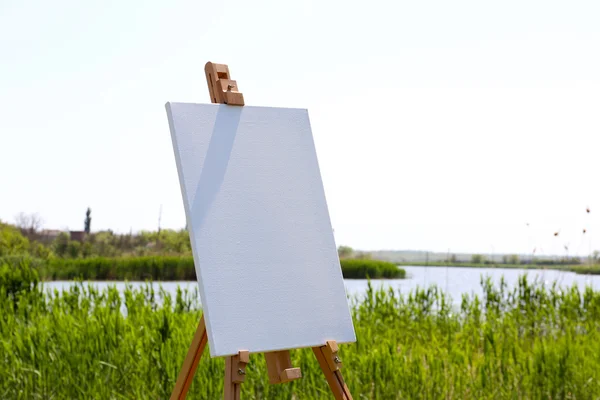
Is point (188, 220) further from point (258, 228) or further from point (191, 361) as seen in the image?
point (191, 361)

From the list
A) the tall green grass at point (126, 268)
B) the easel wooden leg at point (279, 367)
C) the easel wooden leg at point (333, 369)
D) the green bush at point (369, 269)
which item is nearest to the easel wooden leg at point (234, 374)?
the easel wooden leg at point (279, 367)

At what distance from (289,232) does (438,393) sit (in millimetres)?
1832

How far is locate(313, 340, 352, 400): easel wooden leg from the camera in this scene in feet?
8.37

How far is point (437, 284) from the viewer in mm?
6660

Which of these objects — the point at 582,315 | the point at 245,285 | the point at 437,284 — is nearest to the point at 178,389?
the point at 245,285

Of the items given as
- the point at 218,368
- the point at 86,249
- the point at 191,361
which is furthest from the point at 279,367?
the point at 86,249

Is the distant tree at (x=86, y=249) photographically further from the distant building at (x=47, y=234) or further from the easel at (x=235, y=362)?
the easel at (x=235, y=362)

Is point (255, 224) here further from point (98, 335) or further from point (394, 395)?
point (98, 335)

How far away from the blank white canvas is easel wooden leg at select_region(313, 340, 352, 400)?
41mm

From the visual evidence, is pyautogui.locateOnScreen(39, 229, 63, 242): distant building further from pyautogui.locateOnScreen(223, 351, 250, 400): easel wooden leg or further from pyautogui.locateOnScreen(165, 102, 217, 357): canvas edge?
pyautogui.locateOnScreen(223, 351, 250, 400): easel wooden leg

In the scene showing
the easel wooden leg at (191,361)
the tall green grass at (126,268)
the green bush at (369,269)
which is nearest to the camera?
the easel wooden leg at (191,361)

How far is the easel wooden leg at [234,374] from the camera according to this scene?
7.72 ft

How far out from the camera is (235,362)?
2.37 m

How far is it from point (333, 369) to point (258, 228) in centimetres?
59
